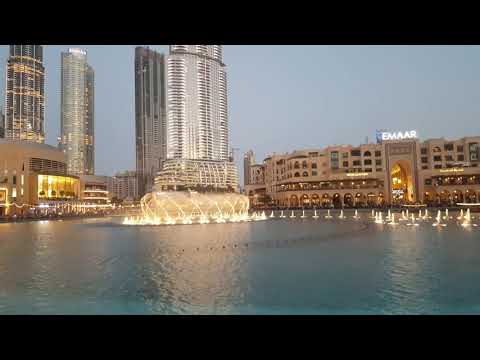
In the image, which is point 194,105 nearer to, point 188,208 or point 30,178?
point 30,178

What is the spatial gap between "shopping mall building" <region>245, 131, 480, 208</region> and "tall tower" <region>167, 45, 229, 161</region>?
67.3 metres

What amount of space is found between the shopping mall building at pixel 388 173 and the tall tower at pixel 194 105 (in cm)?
6726

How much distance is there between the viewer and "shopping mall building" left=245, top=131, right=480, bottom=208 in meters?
92.4

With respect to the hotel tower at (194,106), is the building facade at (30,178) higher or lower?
lower

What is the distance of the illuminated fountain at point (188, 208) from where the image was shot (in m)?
42.6

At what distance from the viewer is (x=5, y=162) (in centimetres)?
8156

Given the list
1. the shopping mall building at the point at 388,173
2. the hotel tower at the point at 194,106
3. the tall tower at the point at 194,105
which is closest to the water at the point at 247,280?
the shopping mall building at the point at 388,173

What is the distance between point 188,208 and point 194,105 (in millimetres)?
127716

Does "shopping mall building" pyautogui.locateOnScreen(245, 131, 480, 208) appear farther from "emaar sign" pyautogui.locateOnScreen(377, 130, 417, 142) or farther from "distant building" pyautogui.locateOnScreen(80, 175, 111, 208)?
"distant building" pyautogui.locateOnScreen(80, 175, 111, 208)

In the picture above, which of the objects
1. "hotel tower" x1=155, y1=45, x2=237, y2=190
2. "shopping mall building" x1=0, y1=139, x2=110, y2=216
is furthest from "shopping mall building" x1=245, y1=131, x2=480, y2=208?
"shopping mall building" x1=0, y1=139, x2=110, y2=216

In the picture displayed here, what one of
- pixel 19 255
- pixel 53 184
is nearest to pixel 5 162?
pixel 53 184

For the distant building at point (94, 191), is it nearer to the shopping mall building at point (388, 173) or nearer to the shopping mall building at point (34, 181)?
the shopping mall building at point (34, 181)
